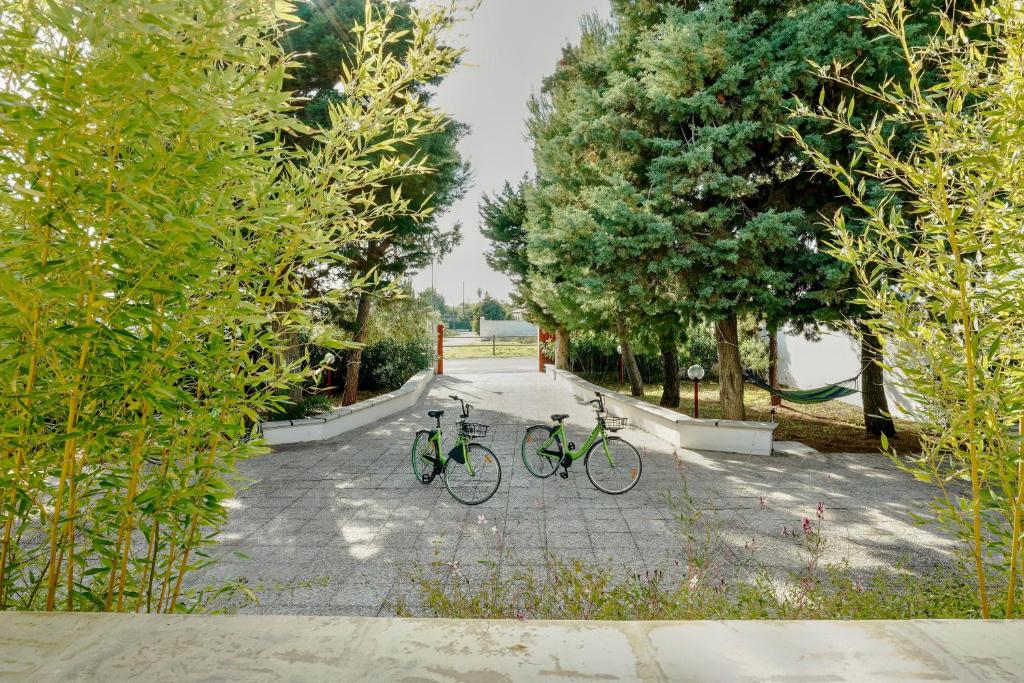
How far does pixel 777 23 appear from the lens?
23.3 ft

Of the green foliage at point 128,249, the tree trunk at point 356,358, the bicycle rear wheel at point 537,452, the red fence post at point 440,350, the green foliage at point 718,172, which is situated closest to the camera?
the green foliage at point 128,249

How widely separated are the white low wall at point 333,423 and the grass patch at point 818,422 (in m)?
6.51

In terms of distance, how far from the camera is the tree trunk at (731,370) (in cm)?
832

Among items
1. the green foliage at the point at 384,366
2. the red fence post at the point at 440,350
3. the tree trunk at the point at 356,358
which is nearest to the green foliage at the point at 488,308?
the red fence post at the point at 440,350

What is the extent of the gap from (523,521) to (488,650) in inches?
142

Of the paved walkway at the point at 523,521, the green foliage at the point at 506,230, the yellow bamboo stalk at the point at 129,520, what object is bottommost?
the paved walkway at the point at 523,521

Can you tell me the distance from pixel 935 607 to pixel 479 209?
16.0 m

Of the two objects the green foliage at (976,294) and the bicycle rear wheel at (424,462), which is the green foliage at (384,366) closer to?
the bicycle rear wheel at (424,462)

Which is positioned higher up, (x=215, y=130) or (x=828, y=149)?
(x=828, y=149)

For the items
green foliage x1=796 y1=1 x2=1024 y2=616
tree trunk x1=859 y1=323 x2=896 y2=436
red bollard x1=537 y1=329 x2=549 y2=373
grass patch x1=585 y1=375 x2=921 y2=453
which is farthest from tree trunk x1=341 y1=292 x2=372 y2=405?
green foliage x1=796 y1=1 x2=1024 y2=616

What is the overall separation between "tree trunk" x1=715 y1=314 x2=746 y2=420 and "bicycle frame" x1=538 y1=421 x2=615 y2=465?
3417mm

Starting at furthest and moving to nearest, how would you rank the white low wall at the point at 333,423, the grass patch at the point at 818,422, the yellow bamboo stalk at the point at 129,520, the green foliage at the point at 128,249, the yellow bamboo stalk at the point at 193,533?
1. the grass patch at the point at 818,422
2. the white low wall at the point at 333,423
3. the yellow bamboo stalk at the point at 193,533
4. the yellow bamboo stalk at the point at 129,520
5. the green foliage at the point at 128,249

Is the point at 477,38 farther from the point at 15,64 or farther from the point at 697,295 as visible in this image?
the point at 697,295

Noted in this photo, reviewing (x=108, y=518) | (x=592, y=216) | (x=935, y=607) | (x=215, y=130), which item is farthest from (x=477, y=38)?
(x=592, y=216)
